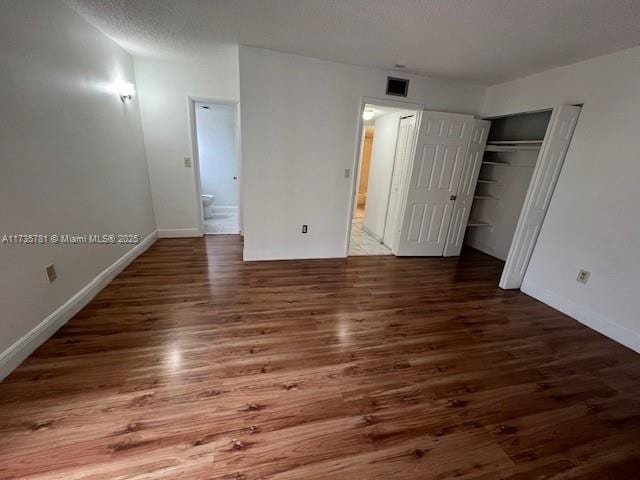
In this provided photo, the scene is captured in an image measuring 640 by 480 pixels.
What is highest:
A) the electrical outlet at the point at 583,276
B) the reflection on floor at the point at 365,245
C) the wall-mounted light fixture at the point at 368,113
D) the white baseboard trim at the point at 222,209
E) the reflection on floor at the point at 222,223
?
the wall-mounted light fixture at the point at 368,113

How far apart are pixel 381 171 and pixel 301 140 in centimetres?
198

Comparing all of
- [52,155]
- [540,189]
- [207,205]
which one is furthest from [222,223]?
[540,189]

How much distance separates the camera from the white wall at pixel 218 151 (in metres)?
6.01

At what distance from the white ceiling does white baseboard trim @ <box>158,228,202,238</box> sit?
8.12ft

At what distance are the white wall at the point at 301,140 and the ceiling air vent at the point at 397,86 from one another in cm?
7

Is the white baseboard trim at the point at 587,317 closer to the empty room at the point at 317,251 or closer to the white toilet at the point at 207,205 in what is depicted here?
the empty room at the point at 317,251

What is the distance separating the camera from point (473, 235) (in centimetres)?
487

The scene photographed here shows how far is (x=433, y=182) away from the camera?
389cm

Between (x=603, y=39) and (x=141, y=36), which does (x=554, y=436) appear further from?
(x=141, y=36)

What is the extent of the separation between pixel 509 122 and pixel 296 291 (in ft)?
13.7

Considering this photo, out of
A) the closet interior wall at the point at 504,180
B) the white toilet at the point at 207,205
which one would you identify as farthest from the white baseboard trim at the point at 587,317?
the white toilet at the point at 207,205

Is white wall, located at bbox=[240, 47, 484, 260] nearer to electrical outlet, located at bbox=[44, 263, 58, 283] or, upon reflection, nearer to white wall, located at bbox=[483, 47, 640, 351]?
white wall, located at bbox=[483, 47, 640, 351]

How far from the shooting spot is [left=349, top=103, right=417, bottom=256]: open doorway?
159 inches

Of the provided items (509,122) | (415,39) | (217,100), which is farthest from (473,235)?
(217,100)
